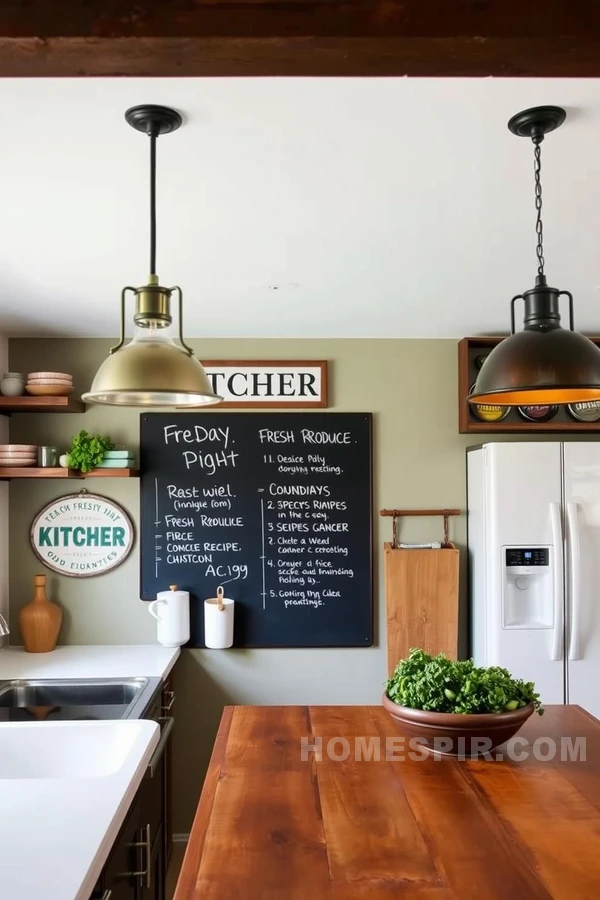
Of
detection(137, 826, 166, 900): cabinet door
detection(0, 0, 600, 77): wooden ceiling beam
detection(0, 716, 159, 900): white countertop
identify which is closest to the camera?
detection(0, 0, 600, 77): wooden ceiling beam

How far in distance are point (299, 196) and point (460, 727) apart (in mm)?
1358

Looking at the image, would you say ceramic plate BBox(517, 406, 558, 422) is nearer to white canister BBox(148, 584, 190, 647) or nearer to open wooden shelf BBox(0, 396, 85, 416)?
white canister BBox(148, 584, 190, 647)

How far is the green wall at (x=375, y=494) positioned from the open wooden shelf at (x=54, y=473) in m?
Result: 0.22

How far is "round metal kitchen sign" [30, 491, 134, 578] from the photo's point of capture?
140 inches

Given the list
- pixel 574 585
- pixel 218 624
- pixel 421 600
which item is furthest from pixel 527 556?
pixel 218 624

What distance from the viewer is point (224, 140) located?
1582mm

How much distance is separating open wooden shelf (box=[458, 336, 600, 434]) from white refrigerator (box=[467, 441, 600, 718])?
0.29 meters

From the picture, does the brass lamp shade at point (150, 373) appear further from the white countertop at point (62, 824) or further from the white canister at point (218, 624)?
the white canister at point (218, 624)

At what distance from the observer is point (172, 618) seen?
3.42 metres

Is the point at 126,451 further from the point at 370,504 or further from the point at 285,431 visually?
the point at 370,504

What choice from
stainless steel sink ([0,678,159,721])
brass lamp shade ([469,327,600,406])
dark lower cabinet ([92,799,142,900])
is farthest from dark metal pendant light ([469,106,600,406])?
stainless steel sink ([0,678,159,721])

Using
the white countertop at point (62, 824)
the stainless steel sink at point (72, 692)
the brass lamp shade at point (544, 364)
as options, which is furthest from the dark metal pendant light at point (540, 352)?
the stainless steel sink at point (72, 692)

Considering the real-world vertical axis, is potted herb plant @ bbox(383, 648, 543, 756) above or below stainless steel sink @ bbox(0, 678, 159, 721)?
above

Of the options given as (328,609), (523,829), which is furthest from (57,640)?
(523,829)
